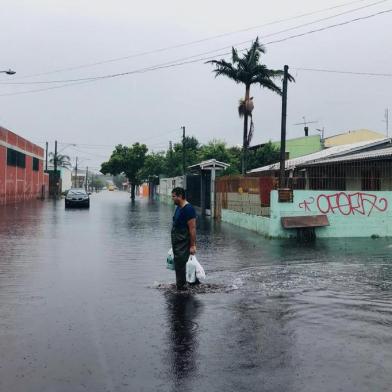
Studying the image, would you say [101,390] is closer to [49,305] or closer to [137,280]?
[49,305]

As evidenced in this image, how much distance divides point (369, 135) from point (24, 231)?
40686mm

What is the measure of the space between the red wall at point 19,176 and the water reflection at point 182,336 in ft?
123

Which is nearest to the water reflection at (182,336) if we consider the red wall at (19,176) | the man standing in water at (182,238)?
the man standing in water at (182,238)

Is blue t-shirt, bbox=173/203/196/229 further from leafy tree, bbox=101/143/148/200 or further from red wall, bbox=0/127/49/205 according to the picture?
leafy tree, bbox=101/143/148/200

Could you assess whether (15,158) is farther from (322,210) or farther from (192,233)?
(192,233)

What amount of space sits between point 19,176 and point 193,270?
1758 inches

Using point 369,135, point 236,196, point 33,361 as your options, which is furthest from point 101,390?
point 369,135

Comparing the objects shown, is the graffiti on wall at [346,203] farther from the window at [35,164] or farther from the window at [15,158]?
the window at [35,164]

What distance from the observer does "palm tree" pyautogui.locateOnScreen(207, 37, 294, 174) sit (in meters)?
33.1

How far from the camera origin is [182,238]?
8664mm

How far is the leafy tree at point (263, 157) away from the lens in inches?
1837

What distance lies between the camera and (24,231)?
19000mm

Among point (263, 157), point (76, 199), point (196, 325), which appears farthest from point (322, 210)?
point (263, 157)

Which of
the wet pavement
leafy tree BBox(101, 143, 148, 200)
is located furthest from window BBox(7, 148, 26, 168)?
the wet pavement
